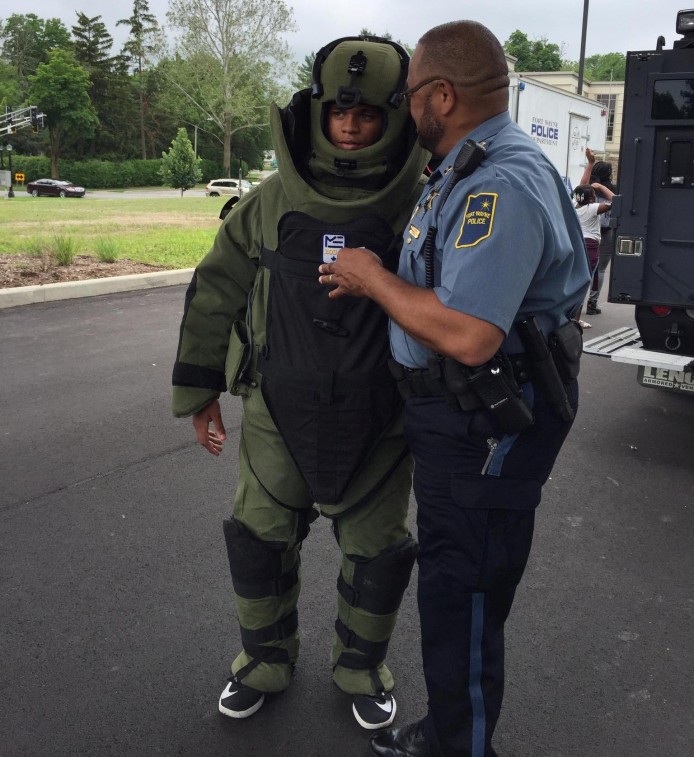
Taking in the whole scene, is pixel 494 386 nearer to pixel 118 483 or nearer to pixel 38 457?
pixel 118 483

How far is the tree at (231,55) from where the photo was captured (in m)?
Result: 50.2

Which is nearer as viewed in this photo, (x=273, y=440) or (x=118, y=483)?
(x=273, y=440)

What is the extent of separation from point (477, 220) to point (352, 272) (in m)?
0.34

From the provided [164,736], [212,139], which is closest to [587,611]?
[164,736]

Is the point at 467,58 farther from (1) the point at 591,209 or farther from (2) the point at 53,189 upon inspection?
(2) the point at 53,189

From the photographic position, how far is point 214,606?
123 inches

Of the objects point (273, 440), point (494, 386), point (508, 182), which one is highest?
point (508, 182)

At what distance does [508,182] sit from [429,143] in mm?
328

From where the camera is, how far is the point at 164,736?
2.43 metres

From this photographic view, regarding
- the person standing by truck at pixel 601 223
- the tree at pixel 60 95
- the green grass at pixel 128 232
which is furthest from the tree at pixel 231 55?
the person standing by truck at pixel 601 223

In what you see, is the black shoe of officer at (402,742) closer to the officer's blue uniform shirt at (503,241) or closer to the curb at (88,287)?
the officer's blue uniform shirt at (503,241)

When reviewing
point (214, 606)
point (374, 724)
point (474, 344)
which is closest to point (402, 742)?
point (374, 724)

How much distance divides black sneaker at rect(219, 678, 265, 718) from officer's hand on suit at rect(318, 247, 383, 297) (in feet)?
4.54

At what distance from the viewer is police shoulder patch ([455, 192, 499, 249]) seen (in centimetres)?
172
